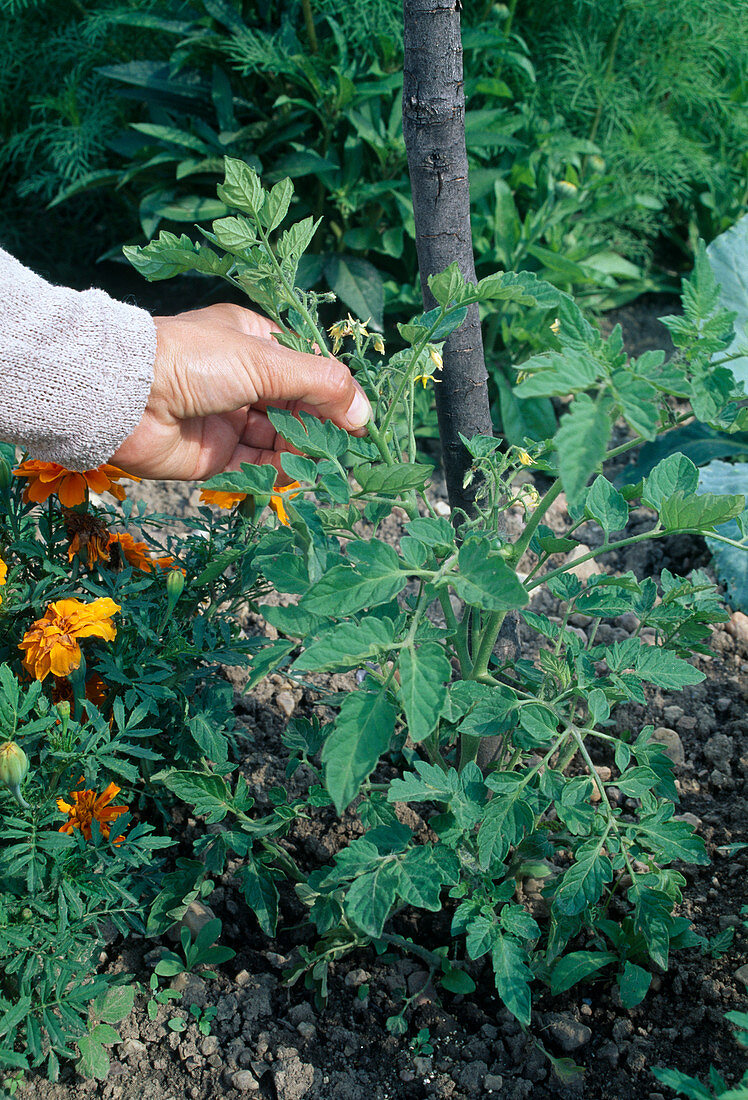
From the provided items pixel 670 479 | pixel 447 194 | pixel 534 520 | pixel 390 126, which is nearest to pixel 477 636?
pixel 534 520

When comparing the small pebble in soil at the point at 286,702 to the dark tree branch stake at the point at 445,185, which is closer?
the dark tree branch stake at the point at 445,185

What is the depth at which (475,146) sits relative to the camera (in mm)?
2799

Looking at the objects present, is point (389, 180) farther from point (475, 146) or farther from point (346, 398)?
point (346, 398)

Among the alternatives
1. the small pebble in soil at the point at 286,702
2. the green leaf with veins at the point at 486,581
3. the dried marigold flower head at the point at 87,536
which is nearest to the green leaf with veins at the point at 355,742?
the green leaf with veins at the point at 486,581

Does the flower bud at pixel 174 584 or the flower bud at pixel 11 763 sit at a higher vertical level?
the flower bud at pixel 174 584

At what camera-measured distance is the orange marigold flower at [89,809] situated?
1.25 metres

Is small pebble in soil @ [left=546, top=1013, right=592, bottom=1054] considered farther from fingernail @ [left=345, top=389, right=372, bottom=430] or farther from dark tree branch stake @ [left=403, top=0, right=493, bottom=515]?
fingernail @ [left=345, top=389, right=372, bottom=430]

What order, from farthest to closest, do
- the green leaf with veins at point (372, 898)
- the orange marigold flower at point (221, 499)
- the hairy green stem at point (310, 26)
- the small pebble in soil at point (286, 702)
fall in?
1. the hairy green stem at point (310, 26)
2. the small pebble in soil at point (286, 702)
3. the orange marigold flower at point (221, 499)
4. the green leaf with veins at point (372, 898)

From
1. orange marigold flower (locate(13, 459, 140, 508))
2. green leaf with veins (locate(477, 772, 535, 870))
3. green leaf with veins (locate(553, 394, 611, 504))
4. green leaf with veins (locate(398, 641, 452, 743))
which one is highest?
green leaf with veins (locate(553, 394, 611, 504))

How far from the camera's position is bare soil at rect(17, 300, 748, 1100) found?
121 centimetres

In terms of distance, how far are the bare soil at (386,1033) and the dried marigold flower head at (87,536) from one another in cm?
56

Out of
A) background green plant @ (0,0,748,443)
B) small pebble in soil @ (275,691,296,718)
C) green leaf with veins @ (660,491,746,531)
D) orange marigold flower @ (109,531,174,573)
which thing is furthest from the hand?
background green plant @ (0,0,748,443)

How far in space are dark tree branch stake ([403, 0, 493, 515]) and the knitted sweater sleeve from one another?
0.48 metres

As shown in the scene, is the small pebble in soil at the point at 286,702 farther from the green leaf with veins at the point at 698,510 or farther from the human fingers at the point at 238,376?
the green leaf with veins at the point at 698,510
